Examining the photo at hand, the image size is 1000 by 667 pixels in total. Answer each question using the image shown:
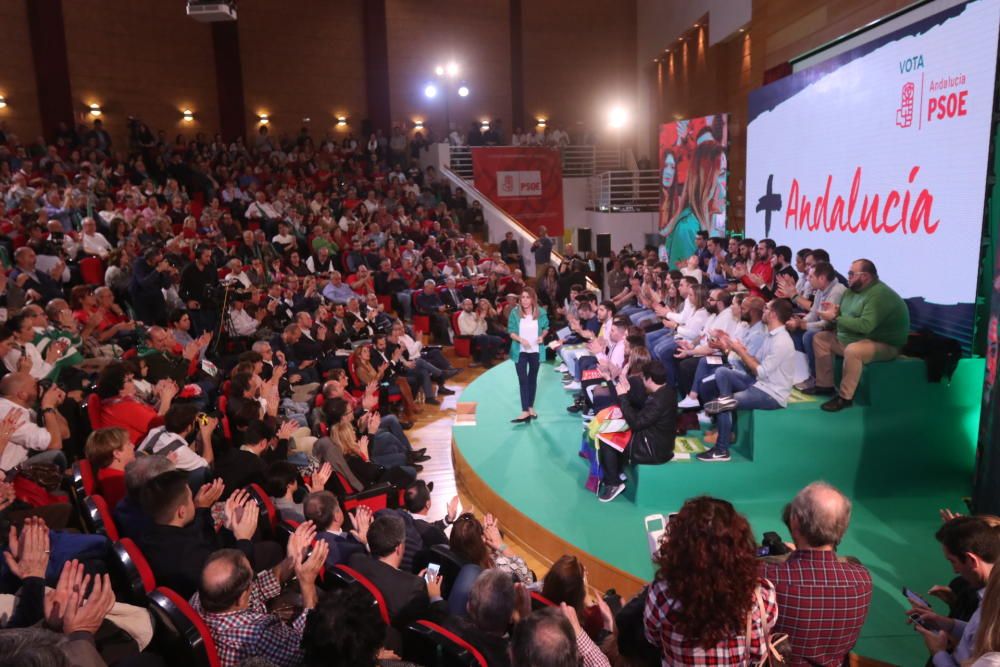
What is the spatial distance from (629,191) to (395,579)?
14.9m

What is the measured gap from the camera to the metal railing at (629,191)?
53.4 ft

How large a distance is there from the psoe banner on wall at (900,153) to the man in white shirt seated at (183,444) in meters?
5.09

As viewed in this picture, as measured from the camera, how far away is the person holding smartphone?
6297mm

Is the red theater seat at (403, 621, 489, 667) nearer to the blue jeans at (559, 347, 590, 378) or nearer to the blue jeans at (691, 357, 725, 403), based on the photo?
the blue jeans at (691, 357, 725, 403)

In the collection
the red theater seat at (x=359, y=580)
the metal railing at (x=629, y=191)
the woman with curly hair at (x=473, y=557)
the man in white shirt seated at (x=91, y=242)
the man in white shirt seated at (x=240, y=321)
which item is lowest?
the woman with curly hair at (x=473, y=557)

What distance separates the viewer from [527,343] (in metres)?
6.33

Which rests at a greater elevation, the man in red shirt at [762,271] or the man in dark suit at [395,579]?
the man in red shirt at [762,271]

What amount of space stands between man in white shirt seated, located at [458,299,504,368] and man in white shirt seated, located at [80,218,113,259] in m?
4.11

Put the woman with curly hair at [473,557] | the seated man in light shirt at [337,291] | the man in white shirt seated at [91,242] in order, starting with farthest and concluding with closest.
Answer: the seated man in light shirt at [337,291], the man in white shirt seated at [91,242], the woman with curly hair at [473,557]

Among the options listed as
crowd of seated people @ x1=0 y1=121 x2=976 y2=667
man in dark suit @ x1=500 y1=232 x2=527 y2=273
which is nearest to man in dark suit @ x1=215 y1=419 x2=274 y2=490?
crowd of seated people @ x1=0 y1=121 x2=976 y2=667

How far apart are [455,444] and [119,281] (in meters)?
3.85

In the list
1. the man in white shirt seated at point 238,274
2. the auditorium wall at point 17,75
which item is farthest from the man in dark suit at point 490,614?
the auditorium wall at point 17,75

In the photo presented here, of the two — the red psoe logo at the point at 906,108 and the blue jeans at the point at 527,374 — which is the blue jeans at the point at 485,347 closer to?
the blue jeans at the point at 527,374

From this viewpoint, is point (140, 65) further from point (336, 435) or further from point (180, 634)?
point (180, 634)
